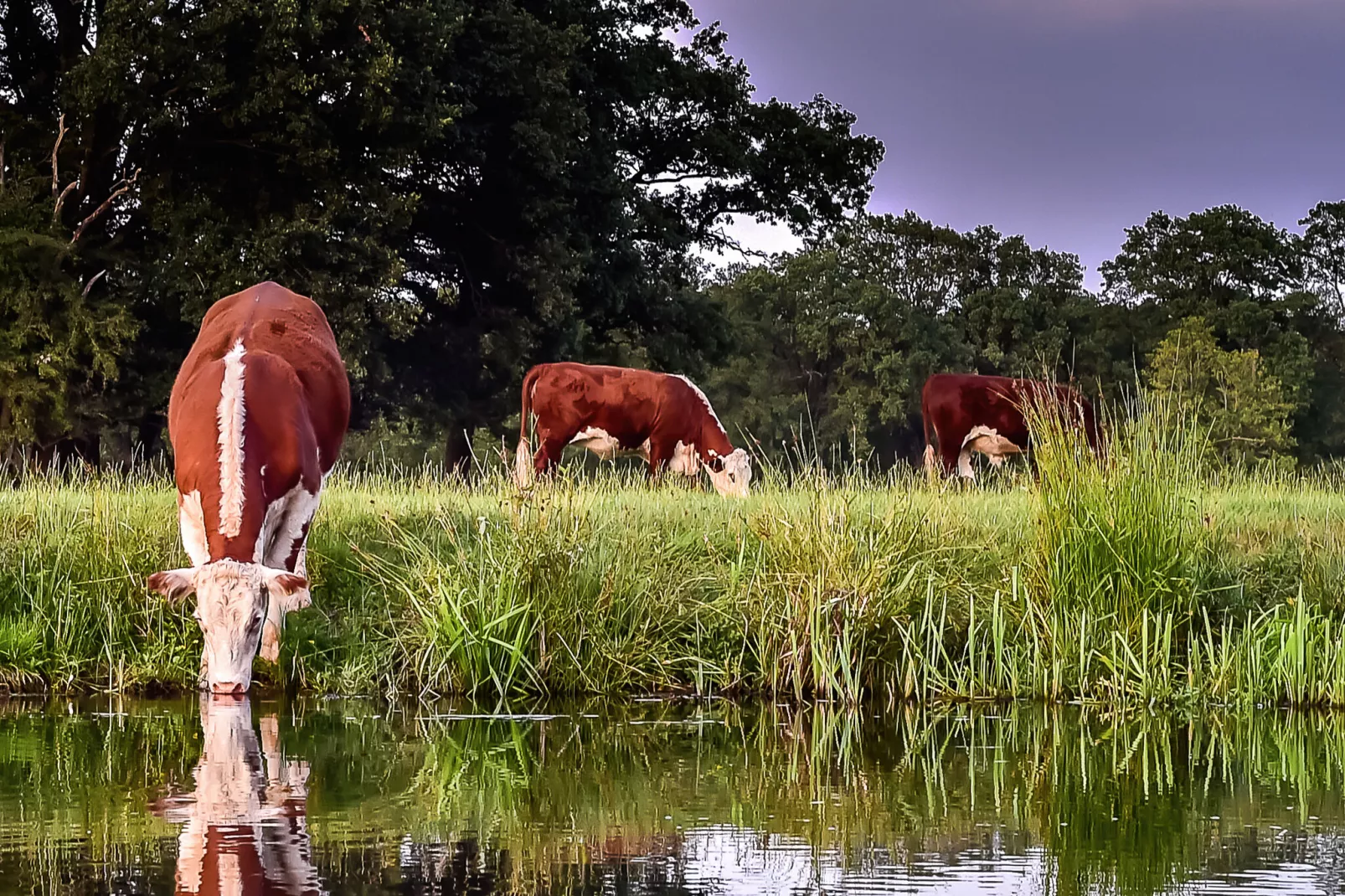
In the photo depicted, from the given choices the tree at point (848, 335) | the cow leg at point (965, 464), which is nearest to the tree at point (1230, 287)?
the tree at point (848, 335)

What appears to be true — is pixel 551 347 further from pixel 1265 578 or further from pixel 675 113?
pixel 1265 578

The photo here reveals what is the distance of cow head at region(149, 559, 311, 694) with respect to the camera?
764 cm

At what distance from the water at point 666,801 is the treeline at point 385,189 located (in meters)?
5.07

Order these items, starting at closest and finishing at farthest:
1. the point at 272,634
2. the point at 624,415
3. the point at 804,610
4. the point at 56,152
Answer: the point at 804,610
the point at 272,634
the point at 624,415
the point at 56,152

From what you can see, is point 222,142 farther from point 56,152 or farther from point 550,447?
point 550,447

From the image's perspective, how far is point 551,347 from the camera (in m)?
28.0

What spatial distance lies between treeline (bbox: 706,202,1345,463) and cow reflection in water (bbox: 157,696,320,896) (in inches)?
1649

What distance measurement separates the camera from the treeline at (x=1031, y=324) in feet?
159

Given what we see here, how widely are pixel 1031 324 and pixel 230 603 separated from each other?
47.8m

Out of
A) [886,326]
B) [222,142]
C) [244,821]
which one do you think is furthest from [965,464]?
[886,326]

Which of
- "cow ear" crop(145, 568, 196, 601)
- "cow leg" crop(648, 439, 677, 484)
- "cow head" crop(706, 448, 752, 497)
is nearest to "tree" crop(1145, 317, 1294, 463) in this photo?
"cow leg" crop(648, 439, 677, 484)

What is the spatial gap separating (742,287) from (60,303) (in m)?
38.2

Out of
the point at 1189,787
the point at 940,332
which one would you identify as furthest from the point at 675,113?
the point at 1189,787

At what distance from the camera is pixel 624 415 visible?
20.6 m
